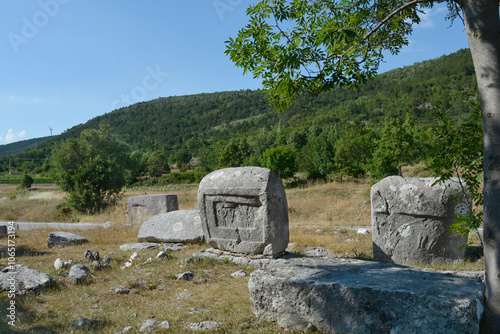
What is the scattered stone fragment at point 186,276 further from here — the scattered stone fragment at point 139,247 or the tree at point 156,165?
the tree at point 156,165

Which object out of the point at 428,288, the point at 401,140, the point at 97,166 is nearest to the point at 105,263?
the point at 428,288

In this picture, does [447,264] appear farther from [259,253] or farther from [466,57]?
[466,57]

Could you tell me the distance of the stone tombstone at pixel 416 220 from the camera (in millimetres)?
7444

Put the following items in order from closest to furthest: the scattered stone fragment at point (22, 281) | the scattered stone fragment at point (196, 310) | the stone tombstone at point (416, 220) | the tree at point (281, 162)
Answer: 1. the scattered stone fragment at point (196, 310)
2. the scattered stone fragment at point (22, 281)
3. the stone tombstone at point (416, 220)
4. the tree at point (281, 162)

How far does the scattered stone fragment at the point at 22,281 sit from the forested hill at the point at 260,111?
53.8 meters

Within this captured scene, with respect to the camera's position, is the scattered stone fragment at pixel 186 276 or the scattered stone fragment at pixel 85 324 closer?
the scattered stone fragment at pixel 85 324

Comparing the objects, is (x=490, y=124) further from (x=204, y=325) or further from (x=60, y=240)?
A: (x=60, y=240)

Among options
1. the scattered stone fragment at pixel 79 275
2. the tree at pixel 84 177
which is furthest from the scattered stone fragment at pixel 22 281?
the tree at pixel 84 177

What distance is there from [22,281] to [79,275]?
843 mm

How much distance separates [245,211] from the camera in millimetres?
8148

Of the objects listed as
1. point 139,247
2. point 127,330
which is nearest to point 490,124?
point 127,330

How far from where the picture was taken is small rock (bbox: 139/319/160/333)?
13.6ft

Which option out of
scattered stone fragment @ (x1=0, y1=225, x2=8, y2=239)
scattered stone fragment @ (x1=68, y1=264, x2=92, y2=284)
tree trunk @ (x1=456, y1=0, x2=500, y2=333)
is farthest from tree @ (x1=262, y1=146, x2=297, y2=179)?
tree trunk @ (x1=456, y1=0, x2=500, y2=333)

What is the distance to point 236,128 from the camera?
10644 cm
